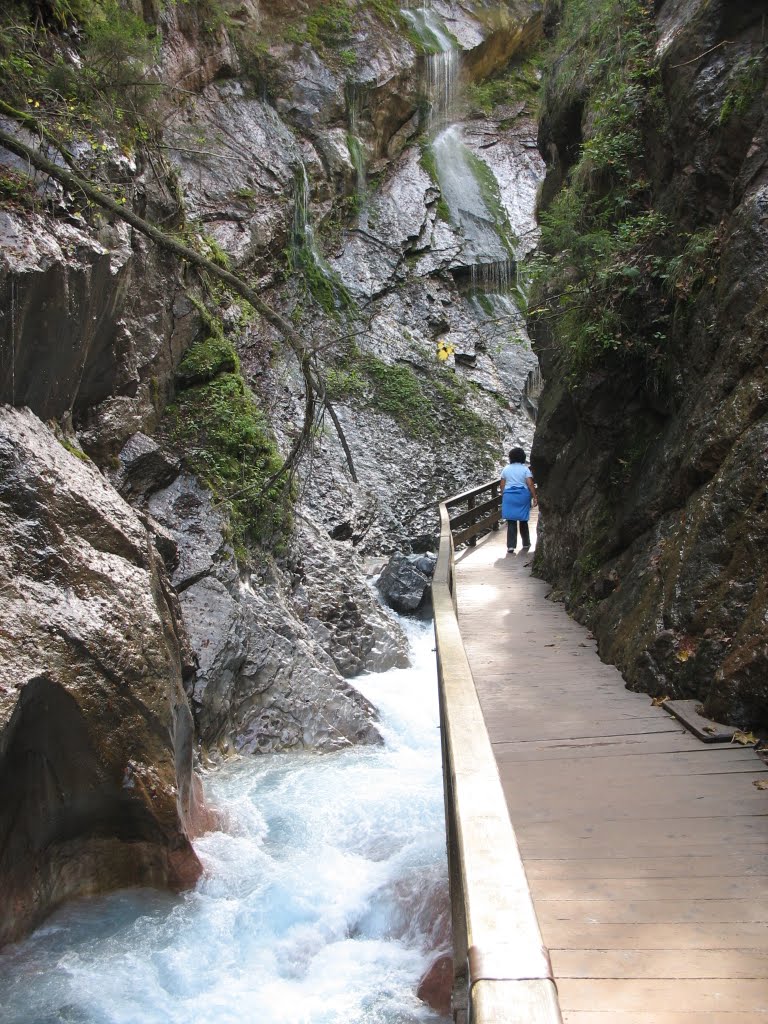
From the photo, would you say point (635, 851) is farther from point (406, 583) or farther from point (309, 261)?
point (309, 261)

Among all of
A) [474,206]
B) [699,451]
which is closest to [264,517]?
[699,451]

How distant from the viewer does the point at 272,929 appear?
5301mm

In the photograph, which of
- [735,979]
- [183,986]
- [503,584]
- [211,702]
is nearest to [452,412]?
[503,584]

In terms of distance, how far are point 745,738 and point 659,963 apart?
1.94 meters

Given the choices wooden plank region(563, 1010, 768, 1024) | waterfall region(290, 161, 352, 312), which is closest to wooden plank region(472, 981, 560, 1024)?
wooden plank region(563, 1010, 768, 1024)

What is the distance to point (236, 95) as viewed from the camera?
20.2 m

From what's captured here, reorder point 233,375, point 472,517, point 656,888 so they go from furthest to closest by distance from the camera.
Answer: point 472,517 < point 233,375 < point 656,888

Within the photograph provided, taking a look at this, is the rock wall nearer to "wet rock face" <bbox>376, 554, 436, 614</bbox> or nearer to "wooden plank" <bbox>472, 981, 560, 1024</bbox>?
"wet rock face" <bbox>376, 554, 436, 614</bbox>

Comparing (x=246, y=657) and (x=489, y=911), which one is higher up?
(x=489, y=911)

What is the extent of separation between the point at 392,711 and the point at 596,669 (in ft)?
13.6

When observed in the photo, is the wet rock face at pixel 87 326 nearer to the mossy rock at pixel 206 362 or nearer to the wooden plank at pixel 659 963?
the mossy rock at pixel 206 362

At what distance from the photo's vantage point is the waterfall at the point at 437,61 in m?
25.6

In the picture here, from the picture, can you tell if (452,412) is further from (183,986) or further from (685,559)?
(183,986)

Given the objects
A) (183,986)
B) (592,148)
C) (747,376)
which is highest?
(592,148)
